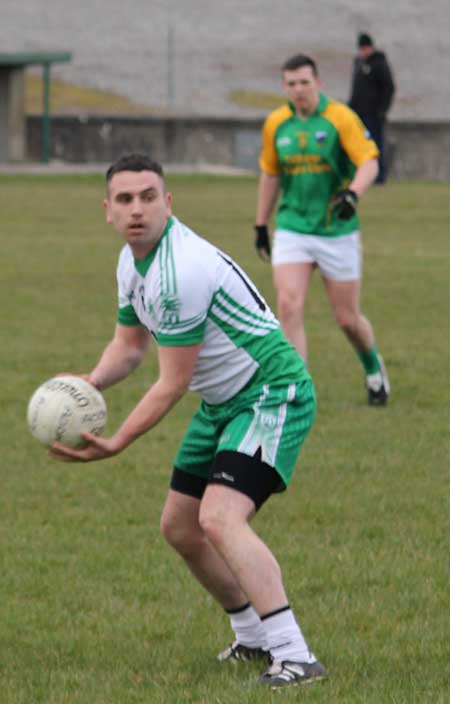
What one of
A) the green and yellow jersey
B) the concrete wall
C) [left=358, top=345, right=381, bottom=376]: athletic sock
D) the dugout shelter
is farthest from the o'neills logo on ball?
the dugout shelter

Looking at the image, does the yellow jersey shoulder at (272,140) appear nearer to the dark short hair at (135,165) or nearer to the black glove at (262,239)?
the black glove at (262,239)

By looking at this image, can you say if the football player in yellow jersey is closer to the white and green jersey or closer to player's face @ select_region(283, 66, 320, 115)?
player's face @ select_region(283, 66, 320, 115)

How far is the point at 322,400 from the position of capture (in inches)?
468

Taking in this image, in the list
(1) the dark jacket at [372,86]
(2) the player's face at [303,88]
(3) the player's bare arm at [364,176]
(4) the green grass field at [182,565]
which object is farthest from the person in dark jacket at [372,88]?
(3) the player's bare arm at [364,176]

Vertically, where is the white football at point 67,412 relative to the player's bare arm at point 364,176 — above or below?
below

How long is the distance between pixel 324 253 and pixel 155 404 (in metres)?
6.06

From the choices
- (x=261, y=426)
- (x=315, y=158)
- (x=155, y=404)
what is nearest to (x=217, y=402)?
(x=261, y=426)

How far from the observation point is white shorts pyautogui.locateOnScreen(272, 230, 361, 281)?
37.4ft

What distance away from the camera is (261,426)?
5.62m

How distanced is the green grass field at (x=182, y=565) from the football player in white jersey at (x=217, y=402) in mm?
266

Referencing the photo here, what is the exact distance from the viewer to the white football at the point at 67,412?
222 inches

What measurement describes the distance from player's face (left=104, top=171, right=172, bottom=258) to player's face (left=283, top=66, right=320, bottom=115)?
17.4 ft

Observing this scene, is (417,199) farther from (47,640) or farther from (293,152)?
(47,640)

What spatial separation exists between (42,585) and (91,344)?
7631mm
